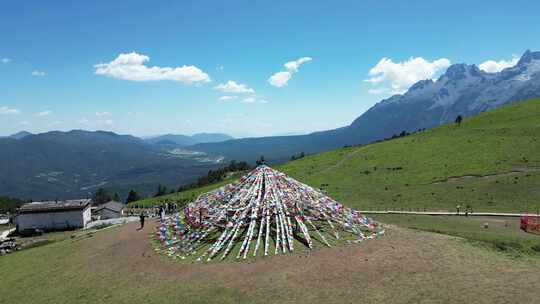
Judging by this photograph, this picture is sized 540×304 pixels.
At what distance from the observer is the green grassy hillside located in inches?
2158

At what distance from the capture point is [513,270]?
2422 centimetres

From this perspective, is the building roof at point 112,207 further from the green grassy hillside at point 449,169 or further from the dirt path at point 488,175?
the dirt path at point 488,175

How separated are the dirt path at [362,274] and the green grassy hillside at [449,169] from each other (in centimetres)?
2436

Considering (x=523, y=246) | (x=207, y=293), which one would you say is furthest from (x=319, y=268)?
(x=523, y=246)

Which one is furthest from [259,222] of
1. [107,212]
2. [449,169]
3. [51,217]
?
[107,212]

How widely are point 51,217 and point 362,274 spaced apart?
52.9m

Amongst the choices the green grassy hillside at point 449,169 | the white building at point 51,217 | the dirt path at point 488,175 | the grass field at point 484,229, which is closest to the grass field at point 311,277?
the grass field at point 484,229

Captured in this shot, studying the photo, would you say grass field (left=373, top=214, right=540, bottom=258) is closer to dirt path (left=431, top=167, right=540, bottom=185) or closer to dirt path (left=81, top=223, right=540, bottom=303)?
dirt path (left=81, top=223, right=540, bottom=303)

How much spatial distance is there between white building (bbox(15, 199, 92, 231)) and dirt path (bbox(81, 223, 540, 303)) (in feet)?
104

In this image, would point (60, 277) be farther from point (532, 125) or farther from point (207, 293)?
point (532, 125)

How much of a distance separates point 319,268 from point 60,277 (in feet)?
65.5

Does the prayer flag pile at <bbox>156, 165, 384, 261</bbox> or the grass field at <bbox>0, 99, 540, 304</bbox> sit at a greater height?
the prayer flag pile at <bbox>156, 165, 384, 261</bbox>

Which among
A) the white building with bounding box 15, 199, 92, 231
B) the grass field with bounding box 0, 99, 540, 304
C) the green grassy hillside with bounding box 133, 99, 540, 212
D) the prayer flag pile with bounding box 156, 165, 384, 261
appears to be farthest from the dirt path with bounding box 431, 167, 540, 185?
the white building with bounding box 15, 199, 92, 231

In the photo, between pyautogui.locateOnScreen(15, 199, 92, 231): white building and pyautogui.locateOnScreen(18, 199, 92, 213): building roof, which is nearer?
pyautogui.locateOnScreen(15, 199, 92, 231): white building
